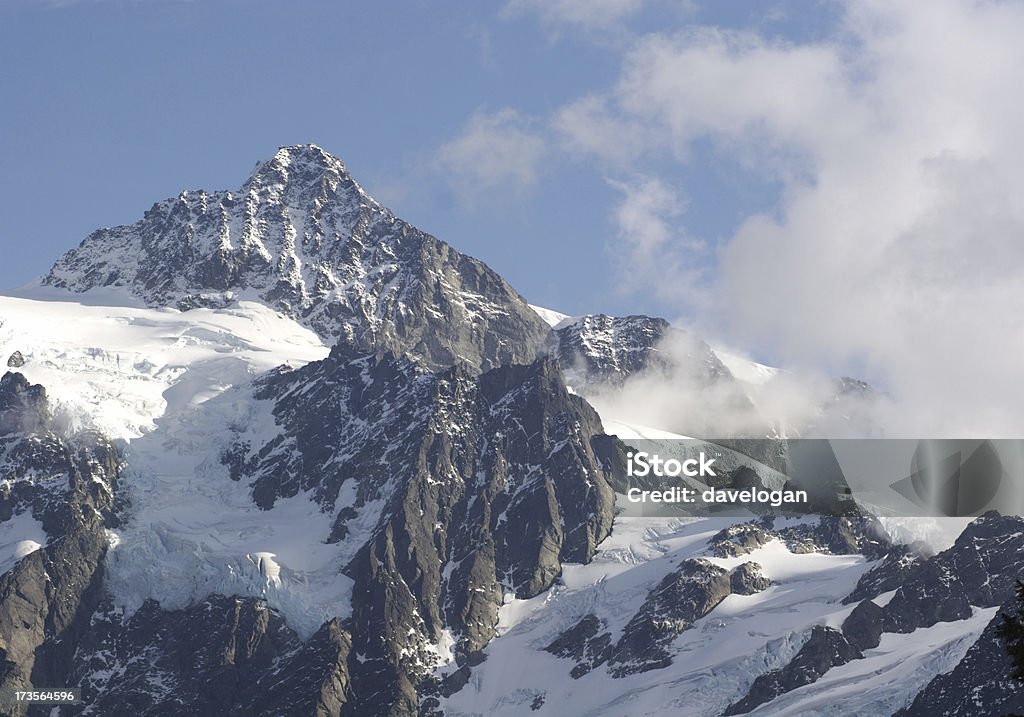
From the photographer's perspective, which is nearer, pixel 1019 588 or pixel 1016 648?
pixel 1016 648

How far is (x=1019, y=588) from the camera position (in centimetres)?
4325

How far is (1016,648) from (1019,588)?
15.8 ft

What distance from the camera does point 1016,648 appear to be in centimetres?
3869
